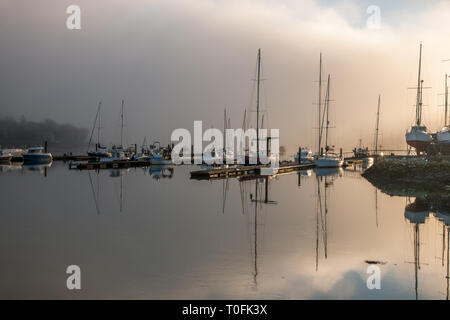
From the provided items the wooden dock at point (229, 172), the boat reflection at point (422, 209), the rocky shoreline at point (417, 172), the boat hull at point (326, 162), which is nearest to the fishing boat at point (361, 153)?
the boat hull at point (326, 162)

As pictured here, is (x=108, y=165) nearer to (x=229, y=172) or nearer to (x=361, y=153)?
Answer: (x=229, y=172)

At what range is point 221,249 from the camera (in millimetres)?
15836

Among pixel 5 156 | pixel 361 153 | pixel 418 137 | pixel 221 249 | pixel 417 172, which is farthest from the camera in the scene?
pixel 361 153

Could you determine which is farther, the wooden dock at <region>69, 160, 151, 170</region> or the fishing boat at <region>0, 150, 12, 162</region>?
the fishing boat at <region>0, 150, 12, 162</region>

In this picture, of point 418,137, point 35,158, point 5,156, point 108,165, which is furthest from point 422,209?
point 5,156

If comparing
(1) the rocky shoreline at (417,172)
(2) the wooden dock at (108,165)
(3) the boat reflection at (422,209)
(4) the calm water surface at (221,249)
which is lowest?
(2) the wooden dock at (108,165)

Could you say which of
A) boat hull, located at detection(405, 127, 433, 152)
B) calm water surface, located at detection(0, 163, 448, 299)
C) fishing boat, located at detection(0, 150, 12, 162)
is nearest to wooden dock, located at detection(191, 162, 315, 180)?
boat hull, located at detection(405, 127, 433, 152)

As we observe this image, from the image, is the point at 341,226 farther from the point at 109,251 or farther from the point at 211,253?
the point at 109,251

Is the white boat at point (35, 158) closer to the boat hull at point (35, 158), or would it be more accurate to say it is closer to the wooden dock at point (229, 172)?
the boat hull at point (35, 158)

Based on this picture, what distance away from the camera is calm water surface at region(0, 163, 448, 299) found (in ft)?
37.2

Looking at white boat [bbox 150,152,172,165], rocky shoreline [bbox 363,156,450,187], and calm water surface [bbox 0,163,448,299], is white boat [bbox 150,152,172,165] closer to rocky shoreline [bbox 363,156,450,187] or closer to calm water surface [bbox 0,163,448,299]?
rocky shoreline [bbox 363,156,450,187]

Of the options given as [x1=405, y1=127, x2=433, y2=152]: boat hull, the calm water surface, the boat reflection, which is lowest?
the calm water surface

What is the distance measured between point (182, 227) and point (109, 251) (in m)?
5.48

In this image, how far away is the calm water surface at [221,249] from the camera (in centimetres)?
1133
